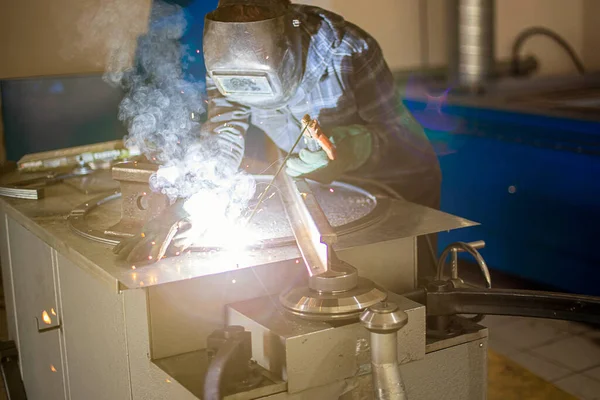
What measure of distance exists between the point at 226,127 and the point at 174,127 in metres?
0.19

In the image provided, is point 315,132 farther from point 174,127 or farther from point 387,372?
point 174,127

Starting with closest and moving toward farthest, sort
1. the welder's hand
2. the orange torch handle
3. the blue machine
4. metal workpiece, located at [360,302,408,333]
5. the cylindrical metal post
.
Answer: metal workpiece, located at [360,302,408,333]
the welder's hand
the orange torch handle
the blue machine
the cylindrical metal post

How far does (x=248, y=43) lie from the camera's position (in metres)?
1.74

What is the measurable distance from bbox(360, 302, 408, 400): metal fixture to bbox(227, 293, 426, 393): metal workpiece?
0.08 meters

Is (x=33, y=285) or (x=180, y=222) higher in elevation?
(x=180, y=222)

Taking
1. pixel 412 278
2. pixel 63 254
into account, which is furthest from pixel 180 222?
pixel 412 278

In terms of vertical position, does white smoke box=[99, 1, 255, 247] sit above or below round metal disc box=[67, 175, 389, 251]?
above

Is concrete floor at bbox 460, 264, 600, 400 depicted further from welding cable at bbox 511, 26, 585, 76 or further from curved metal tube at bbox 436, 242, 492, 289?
welding cable at bbox 511, 26, 585, 76

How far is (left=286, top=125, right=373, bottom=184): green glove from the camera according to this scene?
1.87 meters

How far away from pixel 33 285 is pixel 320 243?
937mm

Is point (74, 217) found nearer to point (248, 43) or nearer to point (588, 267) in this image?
point (248, 43)

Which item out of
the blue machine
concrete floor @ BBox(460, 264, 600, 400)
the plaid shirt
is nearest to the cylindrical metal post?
the blue machine

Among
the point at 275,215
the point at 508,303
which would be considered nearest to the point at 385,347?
the point at 508,303

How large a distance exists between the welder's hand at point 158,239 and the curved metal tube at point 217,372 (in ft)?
0.89
